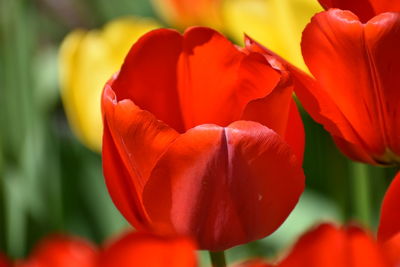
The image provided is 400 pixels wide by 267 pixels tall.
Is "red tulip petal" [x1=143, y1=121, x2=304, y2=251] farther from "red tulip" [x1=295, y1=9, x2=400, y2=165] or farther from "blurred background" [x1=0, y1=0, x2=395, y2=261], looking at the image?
"blurred background" [x1=0, y1=0, x2=395, y2=261]

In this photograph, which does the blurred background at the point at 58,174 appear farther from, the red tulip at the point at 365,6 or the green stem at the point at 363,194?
the red tulip at the point at 365,6

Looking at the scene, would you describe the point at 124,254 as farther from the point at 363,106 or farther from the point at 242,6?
the point at 242,6

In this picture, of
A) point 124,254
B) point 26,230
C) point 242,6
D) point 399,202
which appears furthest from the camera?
point 26,230

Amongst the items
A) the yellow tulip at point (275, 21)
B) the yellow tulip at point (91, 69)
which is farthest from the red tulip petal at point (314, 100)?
the yellow tulip at point (91, 69)

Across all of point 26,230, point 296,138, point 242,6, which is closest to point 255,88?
point 296,138

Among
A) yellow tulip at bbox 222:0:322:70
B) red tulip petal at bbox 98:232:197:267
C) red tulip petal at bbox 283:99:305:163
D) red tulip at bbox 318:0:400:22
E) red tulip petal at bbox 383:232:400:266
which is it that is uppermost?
red tulip petal at bbox 98:232:197:267

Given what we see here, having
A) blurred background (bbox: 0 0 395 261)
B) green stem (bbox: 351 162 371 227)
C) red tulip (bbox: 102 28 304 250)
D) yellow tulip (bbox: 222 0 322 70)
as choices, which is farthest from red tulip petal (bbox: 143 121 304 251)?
blurred background (bbox: 0 0 395 261)
